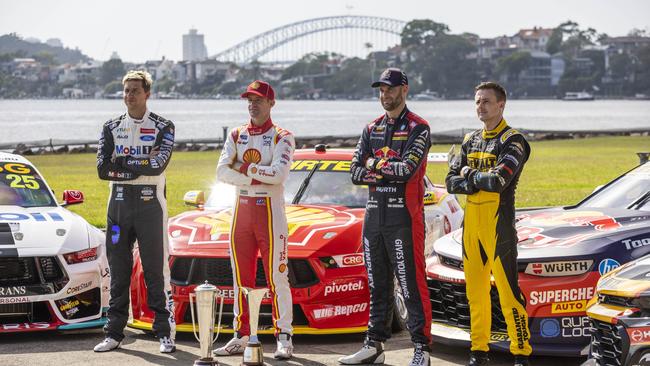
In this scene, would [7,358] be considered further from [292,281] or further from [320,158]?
[320,158]

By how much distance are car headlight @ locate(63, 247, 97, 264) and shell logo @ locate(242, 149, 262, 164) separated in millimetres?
1635

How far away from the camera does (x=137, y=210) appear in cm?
781

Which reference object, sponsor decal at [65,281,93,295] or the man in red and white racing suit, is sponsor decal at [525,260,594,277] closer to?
the man in red and white racing suit

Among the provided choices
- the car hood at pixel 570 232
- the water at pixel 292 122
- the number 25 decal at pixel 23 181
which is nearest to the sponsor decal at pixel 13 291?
the number 25 decal at pixel 23 181

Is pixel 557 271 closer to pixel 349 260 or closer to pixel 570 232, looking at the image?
pixel 570 232

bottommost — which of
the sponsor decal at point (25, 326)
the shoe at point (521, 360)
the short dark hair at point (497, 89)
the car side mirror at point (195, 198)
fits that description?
the sponsor decal at point (25, 326)

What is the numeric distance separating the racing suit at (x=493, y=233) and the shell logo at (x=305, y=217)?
168 centimetres

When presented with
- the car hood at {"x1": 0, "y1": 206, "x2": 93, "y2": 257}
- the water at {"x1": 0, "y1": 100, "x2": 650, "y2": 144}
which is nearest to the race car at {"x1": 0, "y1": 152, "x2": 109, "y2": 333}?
the car hood at {"x1": 0, "y1": 206, "x2": 93, "y2": 257}

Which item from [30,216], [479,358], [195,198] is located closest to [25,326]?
[30,216]

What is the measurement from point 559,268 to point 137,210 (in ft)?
9.78

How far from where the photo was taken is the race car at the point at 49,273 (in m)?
8.09

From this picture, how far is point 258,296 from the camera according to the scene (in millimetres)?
6734

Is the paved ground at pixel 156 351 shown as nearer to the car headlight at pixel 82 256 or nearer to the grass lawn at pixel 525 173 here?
the car headlight at pixel 82 256

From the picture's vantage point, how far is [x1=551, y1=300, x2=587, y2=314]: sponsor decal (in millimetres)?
7047
